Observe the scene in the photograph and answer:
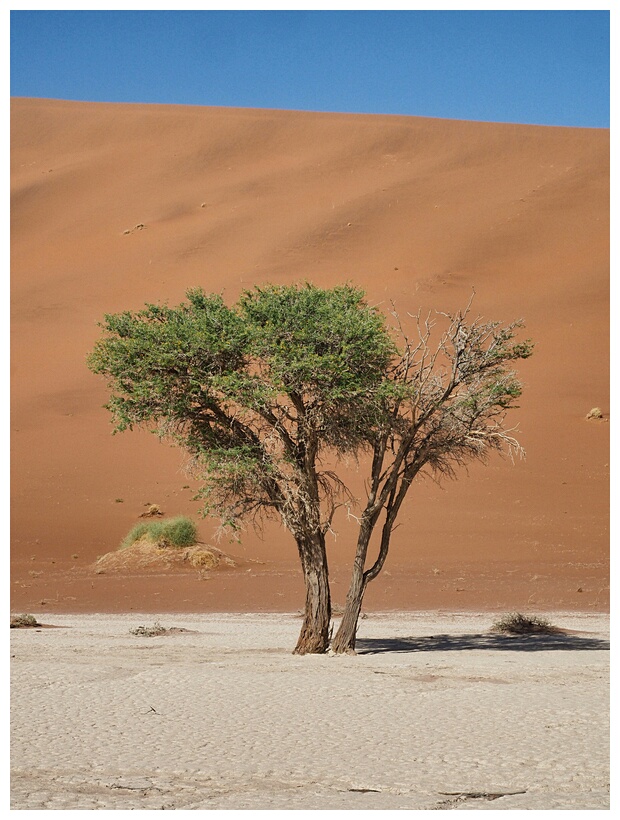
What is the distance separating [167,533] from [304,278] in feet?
70.7

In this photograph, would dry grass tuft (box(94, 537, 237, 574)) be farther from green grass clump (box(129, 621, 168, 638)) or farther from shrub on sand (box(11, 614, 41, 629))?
green grass clump (box(129, 621, 168, 638))

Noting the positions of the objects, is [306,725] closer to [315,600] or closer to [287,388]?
[315,600]

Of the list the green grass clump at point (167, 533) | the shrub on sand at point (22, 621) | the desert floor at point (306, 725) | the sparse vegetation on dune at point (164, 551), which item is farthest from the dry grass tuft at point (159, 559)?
the desert floor at point (306, 725)

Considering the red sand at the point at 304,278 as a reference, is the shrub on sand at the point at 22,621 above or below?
below

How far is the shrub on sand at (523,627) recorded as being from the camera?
696 inches

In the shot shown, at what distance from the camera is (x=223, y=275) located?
49375mm

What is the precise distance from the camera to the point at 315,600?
46.4 feet

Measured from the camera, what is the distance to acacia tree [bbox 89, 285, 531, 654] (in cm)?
1325

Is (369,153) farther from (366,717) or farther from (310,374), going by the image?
(366,717)

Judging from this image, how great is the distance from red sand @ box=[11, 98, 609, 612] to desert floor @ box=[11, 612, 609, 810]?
8751 millimetres

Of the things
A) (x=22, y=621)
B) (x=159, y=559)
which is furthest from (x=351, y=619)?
(x=159, y=559)

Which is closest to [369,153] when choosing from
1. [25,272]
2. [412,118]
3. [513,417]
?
[412,118]

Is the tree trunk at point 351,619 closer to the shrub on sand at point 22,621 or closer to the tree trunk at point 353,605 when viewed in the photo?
the tree trunk at point 353,605

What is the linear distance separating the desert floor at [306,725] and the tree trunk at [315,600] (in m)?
0.42
